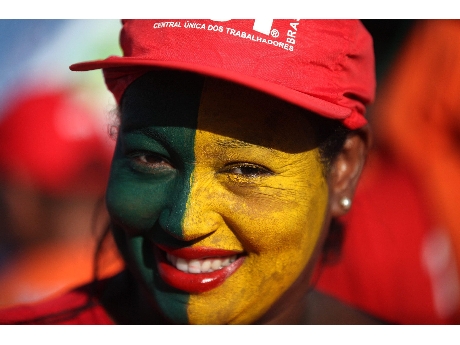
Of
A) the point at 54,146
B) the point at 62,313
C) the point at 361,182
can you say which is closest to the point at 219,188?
the point at 62,313

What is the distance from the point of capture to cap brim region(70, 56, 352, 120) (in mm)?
1090

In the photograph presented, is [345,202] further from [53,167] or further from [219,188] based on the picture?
[53,167]

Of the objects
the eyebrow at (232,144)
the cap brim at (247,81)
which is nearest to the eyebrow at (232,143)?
the eyebrow at (232,144)

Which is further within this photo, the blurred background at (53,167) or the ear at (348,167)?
the blurred background at (53,167)

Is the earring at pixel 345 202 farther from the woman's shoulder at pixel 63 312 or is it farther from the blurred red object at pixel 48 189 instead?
the blurred red object at pixel 48 189

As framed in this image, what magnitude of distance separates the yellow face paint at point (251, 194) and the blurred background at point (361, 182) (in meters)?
0.77

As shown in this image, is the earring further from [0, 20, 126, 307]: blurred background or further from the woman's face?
[0, 20, 126, 307]: blurred background

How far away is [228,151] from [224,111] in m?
0.08

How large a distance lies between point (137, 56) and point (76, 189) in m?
1.64

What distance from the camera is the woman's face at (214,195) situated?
46.3 inches

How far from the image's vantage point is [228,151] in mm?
1183

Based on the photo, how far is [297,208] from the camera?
125 centimetres
